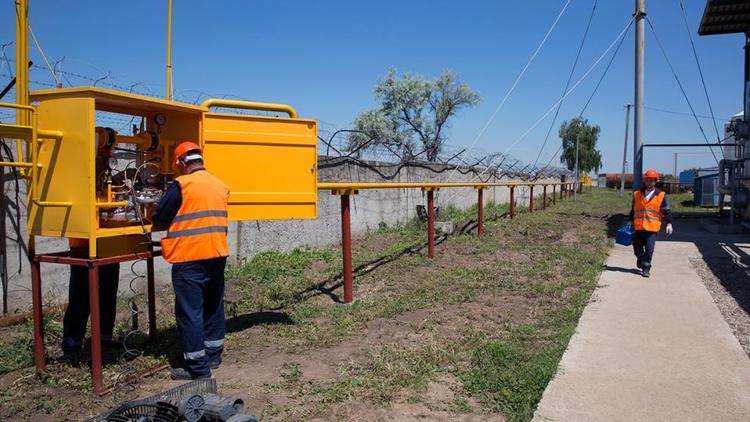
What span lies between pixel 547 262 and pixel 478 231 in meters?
2.83

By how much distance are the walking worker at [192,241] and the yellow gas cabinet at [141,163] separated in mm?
389

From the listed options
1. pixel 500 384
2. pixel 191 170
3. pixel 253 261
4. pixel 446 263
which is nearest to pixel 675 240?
pixel 446 263

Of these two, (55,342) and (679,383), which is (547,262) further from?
A: (55,342)

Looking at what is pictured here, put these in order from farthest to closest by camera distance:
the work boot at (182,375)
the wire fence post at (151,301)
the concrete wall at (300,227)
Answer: the concrete wall at (300,227), the wire fence post at (151,301), the work boot at (182,375)

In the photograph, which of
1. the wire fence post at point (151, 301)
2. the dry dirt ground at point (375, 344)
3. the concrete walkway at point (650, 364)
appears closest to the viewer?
the concrete walkway at point (650, 364)

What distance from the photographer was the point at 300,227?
31.3ft

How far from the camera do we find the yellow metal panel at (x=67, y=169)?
3.90 meters

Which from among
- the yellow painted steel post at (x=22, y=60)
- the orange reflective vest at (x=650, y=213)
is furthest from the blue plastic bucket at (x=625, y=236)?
the yellow painted steel post at (x=22, y=60)

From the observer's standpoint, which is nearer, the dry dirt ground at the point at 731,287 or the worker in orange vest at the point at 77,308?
the worker in orange vest at the point at 77,308

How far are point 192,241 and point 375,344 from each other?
6.12 feet

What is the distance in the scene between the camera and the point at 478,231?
463 inches

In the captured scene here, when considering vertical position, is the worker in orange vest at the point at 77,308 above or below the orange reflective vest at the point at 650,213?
below

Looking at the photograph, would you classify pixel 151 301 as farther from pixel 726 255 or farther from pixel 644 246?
pixel 726 255

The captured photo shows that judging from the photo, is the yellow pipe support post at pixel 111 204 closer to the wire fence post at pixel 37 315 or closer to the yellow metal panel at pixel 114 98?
the wire fence post at pixel 37 315
